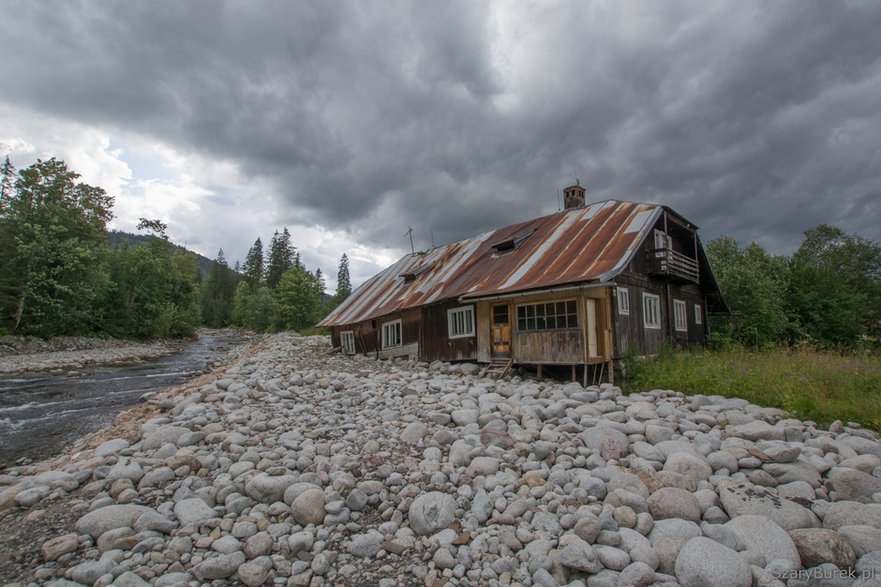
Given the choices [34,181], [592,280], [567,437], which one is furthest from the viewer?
[34,181]

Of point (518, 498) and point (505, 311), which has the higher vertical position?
point (505, 311)

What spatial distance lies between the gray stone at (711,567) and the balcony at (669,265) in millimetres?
12040

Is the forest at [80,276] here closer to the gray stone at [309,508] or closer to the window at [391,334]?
the window at [391,334]

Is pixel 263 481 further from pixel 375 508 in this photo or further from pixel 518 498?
pixel 518 498

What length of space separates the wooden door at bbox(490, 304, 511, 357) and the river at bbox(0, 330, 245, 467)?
1094cm

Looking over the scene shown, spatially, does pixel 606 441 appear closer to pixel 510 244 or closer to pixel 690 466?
pixel 690 466

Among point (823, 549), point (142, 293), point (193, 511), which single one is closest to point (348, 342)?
point (193, 511)

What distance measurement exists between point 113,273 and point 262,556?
43.8 metres

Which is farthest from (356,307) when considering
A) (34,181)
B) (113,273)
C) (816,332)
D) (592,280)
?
(113,273)

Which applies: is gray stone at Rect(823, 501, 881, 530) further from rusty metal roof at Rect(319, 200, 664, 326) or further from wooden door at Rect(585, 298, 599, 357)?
wooden door at Rect(585, 298, 599, 357)

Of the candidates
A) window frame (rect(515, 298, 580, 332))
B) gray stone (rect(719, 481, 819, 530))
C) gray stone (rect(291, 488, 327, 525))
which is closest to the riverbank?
window frame (rect(515, 298, 580, 332))

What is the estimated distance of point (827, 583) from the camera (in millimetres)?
3986

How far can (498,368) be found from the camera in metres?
13.8

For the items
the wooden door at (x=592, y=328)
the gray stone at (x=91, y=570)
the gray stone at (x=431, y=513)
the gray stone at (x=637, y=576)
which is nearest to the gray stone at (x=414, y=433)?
the gray stone at (x=431, y=513)
